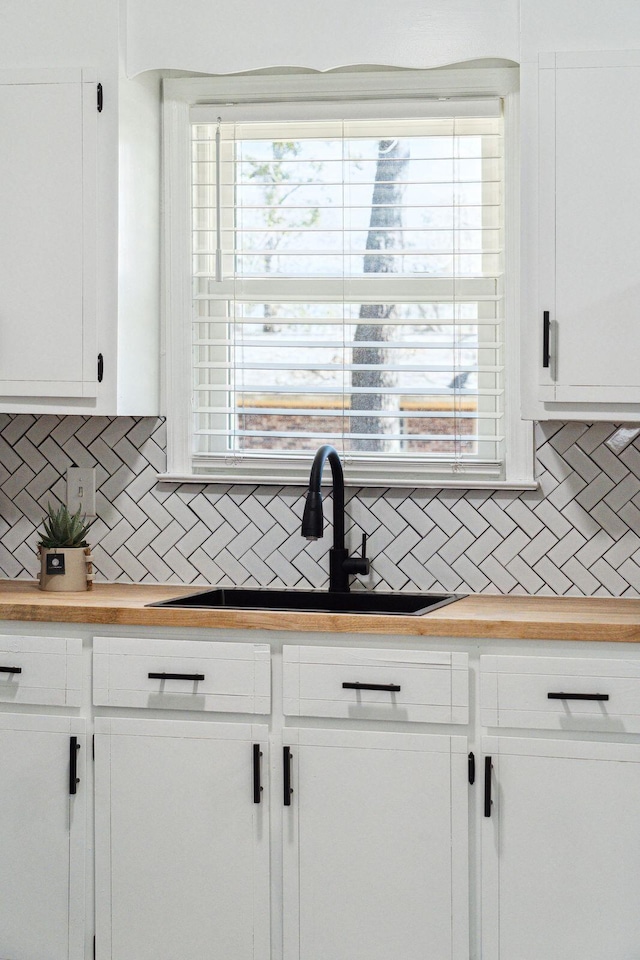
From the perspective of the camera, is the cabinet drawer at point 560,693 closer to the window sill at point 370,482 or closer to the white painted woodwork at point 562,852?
the white painted woodwork at point 562,852

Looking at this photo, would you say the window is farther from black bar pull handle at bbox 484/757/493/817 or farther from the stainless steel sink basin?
black bar pull handle at bbox 484/757/493/817

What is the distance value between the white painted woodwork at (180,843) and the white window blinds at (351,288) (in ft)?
2.91

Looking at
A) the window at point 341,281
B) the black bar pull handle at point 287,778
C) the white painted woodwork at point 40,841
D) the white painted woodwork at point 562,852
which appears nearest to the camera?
the white painted woodwork at point 562,852

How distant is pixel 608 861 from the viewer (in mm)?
2078

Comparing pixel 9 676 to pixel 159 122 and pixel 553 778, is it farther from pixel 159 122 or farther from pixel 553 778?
pixel 159 122

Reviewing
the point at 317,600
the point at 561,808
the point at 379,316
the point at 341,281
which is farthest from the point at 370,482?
the point at 561,808

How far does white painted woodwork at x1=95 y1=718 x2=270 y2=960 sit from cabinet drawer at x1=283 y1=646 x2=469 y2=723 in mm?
145

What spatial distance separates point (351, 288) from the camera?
2781mm

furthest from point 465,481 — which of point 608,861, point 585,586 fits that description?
point 608,861

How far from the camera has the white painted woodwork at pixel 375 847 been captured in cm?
213

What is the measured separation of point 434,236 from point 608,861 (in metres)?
1.73

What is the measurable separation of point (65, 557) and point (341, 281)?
3.70 feet

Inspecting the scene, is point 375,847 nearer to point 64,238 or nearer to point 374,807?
point 374,807

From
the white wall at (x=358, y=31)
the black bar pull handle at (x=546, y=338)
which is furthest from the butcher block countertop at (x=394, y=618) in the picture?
the white wall at (x=358, y=31)
